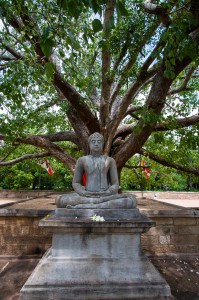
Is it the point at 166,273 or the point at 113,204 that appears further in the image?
the point at 166,273

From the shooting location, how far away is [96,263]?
315cm

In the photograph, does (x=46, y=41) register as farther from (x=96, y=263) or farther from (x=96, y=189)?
(x=96, y=263)

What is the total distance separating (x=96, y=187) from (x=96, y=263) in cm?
106

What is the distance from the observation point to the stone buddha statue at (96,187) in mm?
3408

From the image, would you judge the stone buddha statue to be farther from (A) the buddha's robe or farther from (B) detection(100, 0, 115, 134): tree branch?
(B) detection(100, 0, 115, 134): tree branch

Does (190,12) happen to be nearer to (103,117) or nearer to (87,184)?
(87,184)

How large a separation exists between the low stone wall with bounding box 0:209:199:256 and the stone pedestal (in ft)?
7.74

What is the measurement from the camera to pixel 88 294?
9.14 feet

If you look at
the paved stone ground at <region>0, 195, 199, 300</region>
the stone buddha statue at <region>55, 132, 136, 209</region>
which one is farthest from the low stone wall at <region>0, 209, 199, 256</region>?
the stone buddha statue at <region>55, 132, 136, 209</region>

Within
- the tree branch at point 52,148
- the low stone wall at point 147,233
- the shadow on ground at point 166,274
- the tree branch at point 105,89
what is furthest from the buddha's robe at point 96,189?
the tree branch at point 52,148

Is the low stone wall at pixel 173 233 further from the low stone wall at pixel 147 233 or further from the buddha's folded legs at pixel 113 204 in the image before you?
the buddha's folded legs at pixel 113 204

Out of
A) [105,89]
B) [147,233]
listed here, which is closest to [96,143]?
[147,233]

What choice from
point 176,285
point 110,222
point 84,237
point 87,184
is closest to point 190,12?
point 87,184

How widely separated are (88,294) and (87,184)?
1.48m
